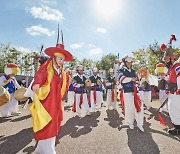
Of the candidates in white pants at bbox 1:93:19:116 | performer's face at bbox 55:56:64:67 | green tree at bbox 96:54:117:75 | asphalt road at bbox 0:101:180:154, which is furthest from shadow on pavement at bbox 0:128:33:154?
green tree at bbox 96:54:117:75

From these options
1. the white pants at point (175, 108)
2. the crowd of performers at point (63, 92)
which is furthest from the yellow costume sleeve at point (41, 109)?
the white pants at point (175, 108)

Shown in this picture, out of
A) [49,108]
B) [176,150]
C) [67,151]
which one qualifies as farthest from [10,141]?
[176,150]

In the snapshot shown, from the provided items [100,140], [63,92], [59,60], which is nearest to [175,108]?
[100,140]

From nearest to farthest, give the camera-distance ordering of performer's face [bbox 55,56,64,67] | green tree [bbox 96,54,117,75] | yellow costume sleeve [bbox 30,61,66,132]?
yellow costume sleeve [bbox 30,61,66,132] → performer's face [bbox 55,56,64,67] → green tree [bbox 96,54,117,75]

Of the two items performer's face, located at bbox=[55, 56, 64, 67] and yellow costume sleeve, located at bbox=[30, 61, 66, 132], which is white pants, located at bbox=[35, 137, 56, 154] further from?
performer's face, located at bbox=[55, 56, 64, 67]

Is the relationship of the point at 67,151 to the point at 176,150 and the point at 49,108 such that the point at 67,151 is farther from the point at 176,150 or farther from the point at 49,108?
the point at 176,150

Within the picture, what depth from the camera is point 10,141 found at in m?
5.10

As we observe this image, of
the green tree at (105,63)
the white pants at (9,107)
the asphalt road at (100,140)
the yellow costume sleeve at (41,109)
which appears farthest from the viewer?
the green tree at (105,63)

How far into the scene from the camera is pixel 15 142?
499 centimetres

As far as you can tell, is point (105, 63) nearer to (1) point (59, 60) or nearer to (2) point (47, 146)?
(1) point (59, 60)

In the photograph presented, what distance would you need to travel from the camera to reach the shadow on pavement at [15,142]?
4.44m

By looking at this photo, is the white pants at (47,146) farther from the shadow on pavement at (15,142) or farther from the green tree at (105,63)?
the green tree at (105,63)

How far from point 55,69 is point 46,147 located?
1369mm

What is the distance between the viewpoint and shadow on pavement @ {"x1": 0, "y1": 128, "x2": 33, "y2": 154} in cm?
444
